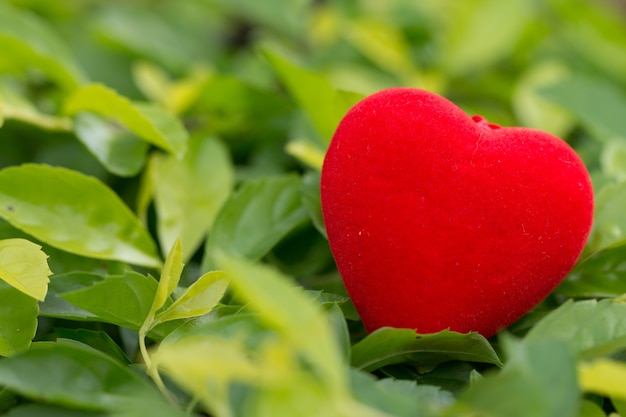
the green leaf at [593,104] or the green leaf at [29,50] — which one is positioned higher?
the green leaf at [593,104]

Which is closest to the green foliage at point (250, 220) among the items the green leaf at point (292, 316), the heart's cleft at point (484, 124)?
the green leaf at point (292, 316)

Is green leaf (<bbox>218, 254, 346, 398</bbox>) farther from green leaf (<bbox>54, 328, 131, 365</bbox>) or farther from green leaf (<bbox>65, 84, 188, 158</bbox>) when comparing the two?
green leaf (<bbox>65, 84, 188, 158</bbox>)

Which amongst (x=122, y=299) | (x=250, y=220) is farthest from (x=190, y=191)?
(x=122, y=299)

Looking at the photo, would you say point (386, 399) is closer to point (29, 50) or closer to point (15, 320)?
point (15, 320)

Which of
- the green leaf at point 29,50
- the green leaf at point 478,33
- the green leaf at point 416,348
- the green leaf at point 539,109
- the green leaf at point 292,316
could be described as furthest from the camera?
the green leaf at point 478,33

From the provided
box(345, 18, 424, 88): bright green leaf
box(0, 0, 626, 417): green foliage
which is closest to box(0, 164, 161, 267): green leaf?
box(0, 0, 626, 417): green foliage

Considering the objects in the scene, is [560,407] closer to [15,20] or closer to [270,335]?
[270,335]

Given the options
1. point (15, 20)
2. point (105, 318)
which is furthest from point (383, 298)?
point (15, 20)

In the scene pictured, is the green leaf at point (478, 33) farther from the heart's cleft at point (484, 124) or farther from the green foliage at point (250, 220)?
the heart's cleft at point (484, 124)
